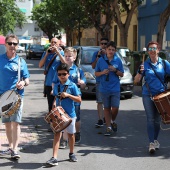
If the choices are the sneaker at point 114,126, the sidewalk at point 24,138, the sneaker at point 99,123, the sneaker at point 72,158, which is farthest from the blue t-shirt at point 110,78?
the sneaker at point 72,158

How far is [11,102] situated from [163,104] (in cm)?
225

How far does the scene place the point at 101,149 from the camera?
7.84 meters

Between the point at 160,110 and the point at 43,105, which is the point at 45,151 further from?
the point at 43,105

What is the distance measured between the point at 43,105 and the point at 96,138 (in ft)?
16.3

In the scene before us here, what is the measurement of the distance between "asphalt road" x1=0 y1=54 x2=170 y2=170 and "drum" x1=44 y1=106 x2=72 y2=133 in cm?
57

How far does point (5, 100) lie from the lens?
6.89 meters

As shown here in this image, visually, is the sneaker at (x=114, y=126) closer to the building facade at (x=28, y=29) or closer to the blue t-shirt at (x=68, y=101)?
the blue t-shirt at (x=68, y=101)

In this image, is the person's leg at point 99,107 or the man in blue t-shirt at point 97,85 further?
the person's leg at point 99,107

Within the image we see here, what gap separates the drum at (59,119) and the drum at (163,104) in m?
1.41

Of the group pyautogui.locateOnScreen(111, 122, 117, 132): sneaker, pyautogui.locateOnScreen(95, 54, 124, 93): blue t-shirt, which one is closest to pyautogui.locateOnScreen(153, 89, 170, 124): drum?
pyautogui.locateOnScreen(95, 54, 124, 93): blue t-shirt

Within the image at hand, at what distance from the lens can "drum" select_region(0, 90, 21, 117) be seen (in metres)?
6.82

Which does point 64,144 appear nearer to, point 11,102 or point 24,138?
point 24,138

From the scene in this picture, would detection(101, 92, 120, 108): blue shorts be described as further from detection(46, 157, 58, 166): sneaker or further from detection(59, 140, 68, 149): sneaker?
detection(46, 157, 58, 166): sneaker

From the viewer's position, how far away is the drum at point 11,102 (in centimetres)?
682
